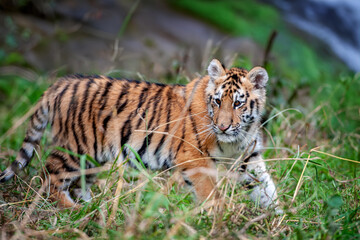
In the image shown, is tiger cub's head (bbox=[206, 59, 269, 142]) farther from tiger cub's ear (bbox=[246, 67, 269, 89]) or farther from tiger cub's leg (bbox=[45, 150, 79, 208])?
tiger cub's leg (bbox=[45, 150, 79, 208])

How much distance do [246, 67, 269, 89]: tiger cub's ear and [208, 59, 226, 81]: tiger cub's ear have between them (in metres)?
0.27

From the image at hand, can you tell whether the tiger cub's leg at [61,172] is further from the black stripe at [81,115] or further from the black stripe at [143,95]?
the black stripe at [143,95]

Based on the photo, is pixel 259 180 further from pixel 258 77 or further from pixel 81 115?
pixel 81 115

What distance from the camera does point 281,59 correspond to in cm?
1009

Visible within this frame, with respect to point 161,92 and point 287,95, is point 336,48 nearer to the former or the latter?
point 287,95

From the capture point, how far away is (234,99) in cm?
401

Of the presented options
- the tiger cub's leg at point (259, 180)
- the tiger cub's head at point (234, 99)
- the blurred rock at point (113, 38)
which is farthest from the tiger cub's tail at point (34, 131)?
the blurred rock at point (113, 38)

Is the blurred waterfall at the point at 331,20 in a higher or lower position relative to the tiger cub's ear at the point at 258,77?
higher

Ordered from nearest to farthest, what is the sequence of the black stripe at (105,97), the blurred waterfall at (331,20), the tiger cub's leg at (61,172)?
the tiger cub's leg at (61,172) → the black stripe at (105,97) → the blurred waterfall at (331,20)

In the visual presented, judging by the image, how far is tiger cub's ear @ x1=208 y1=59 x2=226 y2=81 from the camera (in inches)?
165

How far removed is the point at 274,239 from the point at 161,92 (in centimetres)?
216

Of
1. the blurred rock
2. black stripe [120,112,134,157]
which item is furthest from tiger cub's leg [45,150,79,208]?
the blurred rock

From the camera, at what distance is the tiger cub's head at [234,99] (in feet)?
13.0

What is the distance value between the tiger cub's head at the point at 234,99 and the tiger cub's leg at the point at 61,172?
1586 millimetres
